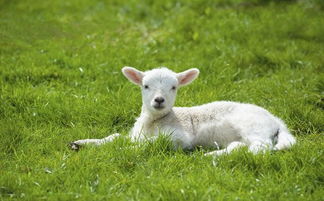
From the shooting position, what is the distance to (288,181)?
210 inches

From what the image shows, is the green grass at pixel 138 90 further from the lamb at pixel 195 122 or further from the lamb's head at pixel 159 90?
the lamb's head at pixel 159 90

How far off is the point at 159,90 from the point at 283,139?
1598 millimetres

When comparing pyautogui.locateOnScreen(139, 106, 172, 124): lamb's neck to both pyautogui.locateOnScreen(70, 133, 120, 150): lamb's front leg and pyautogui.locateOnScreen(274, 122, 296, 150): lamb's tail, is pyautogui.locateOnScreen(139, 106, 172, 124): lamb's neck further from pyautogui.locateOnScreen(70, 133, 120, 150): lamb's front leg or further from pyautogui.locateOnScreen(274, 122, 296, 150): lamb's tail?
pyautogui.locateOnScreen(274, 122, 296, 150): lamb's tail

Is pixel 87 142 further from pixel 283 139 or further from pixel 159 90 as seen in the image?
pixel 283 139

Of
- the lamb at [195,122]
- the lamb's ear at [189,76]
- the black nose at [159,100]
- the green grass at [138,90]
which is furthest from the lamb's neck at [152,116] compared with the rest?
the green grass at [138,90]

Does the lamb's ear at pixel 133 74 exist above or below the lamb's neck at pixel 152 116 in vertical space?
above

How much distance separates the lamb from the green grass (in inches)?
12.4

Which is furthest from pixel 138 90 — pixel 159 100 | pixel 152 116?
pixel 159 100

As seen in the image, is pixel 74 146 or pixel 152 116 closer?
pixel 74 146

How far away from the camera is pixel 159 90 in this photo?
651cm

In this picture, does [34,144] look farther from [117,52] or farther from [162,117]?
[117,52]

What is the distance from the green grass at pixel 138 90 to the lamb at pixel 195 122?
0.31 metres

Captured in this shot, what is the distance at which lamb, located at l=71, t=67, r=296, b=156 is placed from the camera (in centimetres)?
641

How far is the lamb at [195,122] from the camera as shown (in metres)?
6.41
